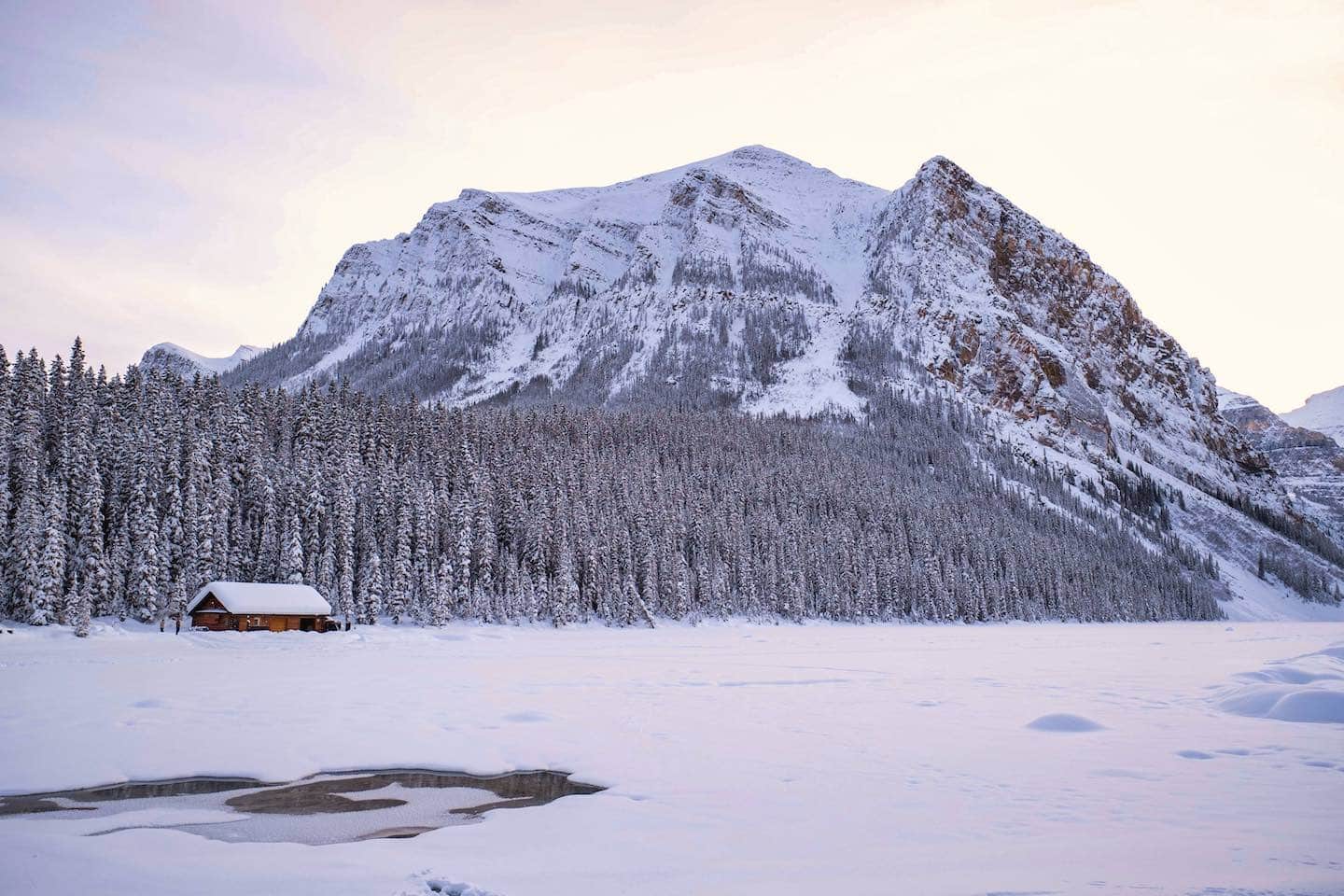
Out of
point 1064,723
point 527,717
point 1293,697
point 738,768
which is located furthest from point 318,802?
point 1293,697

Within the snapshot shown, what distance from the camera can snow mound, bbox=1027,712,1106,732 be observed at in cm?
2002

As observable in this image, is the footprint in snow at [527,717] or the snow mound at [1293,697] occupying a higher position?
the footprint in snow at [527,717]

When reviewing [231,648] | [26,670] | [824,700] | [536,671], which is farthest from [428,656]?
[824,700]

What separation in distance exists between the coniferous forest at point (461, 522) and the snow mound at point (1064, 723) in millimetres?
57785

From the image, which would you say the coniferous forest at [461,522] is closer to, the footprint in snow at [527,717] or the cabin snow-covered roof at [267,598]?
the cabin snow-covered roof at [267,598]

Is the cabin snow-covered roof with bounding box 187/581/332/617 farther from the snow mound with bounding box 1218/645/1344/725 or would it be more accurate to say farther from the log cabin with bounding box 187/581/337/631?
the snow mound with bounding box 1218/645/1344/725

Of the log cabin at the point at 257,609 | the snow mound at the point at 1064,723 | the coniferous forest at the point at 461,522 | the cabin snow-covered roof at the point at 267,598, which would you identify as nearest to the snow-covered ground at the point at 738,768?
the snow mound at the point at 1064,723

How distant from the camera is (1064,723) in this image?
2033 centimetres

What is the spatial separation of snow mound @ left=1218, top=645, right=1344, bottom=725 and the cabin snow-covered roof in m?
61.0

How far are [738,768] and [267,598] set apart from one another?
184 ft

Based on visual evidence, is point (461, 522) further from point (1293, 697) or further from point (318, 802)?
point (1293, 697)

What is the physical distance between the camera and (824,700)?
25828 millimetres

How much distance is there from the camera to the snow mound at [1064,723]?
65.7ft

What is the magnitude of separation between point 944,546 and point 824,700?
112065mm
